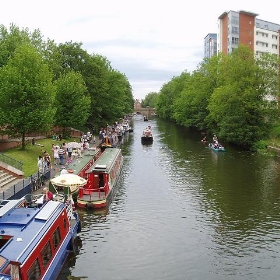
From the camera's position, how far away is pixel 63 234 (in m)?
18.7

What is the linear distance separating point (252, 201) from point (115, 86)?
60.1m

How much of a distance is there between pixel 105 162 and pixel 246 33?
89555 mm

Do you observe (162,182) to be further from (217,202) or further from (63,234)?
(63,234)

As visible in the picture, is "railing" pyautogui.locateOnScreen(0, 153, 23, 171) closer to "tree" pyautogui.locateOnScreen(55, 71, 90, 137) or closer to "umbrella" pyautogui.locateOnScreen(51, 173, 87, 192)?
"umbrella" pyautogui.locateOnScreen(51, 173, 87, 192)

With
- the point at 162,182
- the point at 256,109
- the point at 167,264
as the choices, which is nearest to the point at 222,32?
the point at 256,109

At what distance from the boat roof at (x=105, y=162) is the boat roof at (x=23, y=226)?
35.8 ft

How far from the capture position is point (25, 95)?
3903 cm

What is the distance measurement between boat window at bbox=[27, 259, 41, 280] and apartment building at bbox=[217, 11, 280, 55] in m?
104

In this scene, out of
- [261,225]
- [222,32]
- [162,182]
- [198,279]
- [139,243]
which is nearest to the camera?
[198,279]

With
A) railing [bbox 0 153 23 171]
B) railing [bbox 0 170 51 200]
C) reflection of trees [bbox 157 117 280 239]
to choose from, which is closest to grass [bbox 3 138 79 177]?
railing [bbox 0 153 23 171]

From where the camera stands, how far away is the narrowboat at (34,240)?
525 inches

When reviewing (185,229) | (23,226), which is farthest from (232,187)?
(23,226)

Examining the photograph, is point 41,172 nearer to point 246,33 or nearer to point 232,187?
point 232,187

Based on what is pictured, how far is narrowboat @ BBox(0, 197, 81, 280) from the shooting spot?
43.8 ft
